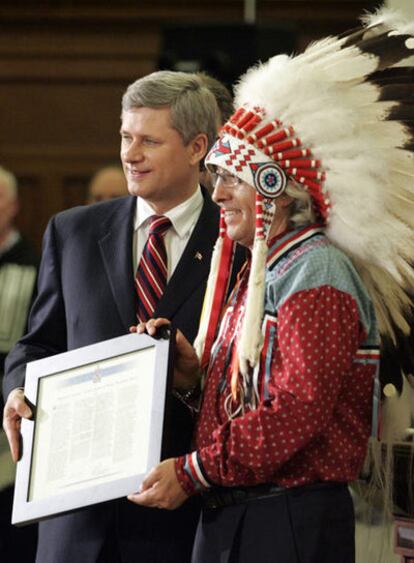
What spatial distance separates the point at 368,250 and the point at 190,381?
1.56ft

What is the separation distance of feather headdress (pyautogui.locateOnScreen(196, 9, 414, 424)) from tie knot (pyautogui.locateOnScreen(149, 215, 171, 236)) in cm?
43

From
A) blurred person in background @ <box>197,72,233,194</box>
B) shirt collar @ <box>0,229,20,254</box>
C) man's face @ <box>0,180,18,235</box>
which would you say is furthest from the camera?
man's face @ <box>0,180,18,235</box>

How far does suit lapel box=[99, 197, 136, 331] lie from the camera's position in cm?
264

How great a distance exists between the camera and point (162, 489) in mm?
2191

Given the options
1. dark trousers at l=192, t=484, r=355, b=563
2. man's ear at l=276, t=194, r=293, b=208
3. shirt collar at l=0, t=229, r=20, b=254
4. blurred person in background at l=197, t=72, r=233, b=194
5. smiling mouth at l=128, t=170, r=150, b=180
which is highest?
blurred person in background at l=197, t=72, r=233, b=194

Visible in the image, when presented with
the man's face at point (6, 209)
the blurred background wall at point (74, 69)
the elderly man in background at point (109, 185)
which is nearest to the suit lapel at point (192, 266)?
the man's face at point (6, 209)

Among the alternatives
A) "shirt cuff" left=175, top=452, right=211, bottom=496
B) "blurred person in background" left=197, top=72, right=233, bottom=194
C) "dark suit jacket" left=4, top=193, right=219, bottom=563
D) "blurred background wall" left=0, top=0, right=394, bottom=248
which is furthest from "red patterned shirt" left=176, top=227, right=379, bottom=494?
"blurred background wall" left=0, top=0, right=394, bottom=248

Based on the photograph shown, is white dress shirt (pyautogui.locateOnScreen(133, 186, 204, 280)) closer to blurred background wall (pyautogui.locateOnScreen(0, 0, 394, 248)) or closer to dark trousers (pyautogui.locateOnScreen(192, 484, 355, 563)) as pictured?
dark trousers (pyautogui.locateOnScreen(192, 484, 355, 563))

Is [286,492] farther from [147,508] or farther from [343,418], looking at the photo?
Answer: [147,508]

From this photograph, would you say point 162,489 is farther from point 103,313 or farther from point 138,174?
point 138,174

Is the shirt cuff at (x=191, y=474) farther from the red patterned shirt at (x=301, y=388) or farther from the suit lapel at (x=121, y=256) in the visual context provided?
the suit lapel at (x=121, y=256)

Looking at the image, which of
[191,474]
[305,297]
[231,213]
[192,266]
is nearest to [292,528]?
A: [191,474]

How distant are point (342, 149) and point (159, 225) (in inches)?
24.7

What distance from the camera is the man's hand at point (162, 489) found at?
2.19m
